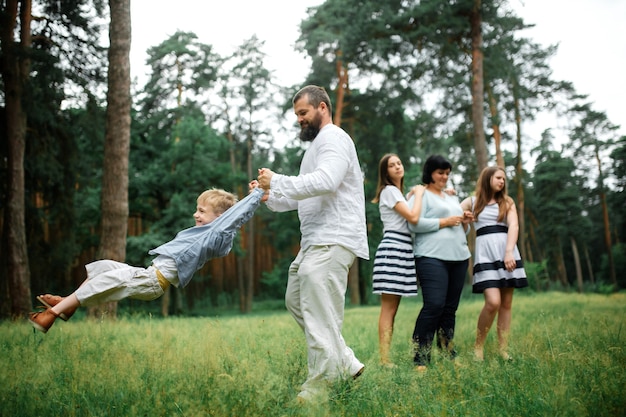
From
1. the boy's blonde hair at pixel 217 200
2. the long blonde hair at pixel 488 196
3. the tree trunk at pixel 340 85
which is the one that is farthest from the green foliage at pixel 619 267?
the boy's blonde hair at pixel 217 200

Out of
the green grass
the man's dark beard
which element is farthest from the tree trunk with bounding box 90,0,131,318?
the man's dark beard

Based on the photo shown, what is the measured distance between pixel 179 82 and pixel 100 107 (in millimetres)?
14485

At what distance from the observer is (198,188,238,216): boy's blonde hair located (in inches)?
178

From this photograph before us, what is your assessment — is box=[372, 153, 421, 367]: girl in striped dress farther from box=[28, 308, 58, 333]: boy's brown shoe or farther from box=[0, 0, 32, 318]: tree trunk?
box=[0, 0, 32, 318]: tree trunk

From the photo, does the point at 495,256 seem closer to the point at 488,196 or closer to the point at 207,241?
the point at 488,196

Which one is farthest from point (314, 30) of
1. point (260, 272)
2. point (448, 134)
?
point (260, 272)

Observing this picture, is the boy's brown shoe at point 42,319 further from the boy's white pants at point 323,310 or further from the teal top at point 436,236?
the teal top at point 436,236

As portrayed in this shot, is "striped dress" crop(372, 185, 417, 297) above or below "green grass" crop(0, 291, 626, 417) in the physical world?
above

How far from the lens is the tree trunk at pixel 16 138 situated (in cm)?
1173

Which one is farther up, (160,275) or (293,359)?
(160,275)

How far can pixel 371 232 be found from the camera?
2641 centimetres

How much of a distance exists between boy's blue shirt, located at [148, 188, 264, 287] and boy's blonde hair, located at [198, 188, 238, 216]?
0.32 metres

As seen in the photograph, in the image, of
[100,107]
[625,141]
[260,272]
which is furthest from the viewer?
[260,272]

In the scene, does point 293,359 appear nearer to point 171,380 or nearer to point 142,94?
point 171,380
